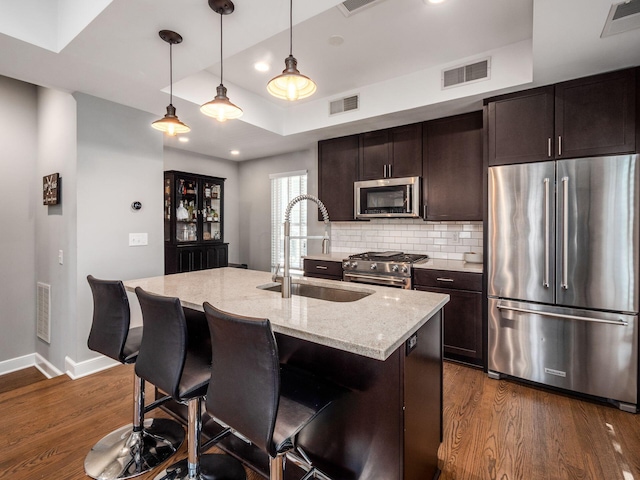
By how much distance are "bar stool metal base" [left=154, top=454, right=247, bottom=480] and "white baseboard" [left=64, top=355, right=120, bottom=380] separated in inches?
65.8

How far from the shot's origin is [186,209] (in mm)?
4688

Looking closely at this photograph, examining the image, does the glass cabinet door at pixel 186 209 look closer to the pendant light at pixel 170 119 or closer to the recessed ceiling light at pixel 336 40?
the pendant light at pixel 170 119

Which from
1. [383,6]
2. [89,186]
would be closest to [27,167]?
[89,186]

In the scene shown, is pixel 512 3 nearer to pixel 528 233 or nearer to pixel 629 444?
pixel 528 233

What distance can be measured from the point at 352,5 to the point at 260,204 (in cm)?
375

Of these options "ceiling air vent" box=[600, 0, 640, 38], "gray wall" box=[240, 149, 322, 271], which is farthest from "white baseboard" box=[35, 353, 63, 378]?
"ceiling air vent" box=[600, 0, 640, 38]

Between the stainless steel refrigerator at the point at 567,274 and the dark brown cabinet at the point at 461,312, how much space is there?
141 mm

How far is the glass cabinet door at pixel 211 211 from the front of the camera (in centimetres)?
494

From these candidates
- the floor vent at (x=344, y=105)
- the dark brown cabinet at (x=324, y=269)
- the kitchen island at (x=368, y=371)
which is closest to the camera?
the kitchen island at (x=368, y=371)

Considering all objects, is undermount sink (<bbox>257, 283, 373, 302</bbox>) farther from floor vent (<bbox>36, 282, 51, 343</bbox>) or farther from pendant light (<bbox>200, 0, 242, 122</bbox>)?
floor vent (<bbox>36, 282, 51, 343</bbox>)

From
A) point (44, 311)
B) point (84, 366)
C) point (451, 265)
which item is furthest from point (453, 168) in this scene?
point (44, 311)

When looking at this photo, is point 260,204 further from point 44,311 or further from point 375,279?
point 44,311

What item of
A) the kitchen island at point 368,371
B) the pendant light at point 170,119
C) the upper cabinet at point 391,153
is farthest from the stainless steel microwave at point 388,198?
the pendant light at point 170,119

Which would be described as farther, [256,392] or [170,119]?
[170,119]
